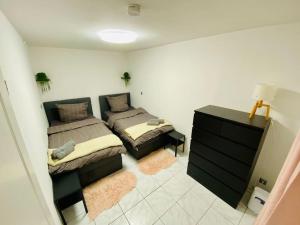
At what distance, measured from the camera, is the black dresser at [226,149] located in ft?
4.94

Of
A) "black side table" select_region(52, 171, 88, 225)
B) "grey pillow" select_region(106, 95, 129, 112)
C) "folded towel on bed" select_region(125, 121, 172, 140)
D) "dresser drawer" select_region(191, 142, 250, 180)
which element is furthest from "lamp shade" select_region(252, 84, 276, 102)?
"grey pillow" select_region(106, 95, 129, 112)

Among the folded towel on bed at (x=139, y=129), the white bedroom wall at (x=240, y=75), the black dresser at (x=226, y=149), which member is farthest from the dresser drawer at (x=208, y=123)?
the folded towel on bed at (x=139, y=129)

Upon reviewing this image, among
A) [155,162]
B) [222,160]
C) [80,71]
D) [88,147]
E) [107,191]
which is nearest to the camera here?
[222,160]

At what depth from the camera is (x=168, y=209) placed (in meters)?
1.75

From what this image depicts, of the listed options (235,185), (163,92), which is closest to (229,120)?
(235,185)

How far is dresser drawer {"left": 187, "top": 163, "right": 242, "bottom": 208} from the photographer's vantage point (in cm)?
174

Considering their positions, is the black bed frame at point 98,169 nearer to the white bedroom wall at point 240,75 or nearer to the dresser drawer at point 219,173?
the dresser drawer at point 219,173

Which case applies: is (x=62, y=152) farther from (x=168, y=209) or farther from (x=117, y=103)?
(x=117, y=103)

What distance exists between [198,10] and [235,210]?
2.35 meters

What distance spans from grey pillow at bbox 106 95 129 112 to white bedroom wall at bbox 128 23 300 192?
4.58ft

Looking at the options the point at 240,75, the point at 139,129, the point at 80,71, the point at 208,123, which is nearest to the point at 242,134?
the point at 208,123

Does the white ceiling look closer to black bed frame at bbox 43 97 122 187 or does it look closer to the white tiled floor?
black bed frame at bbox 43 97 122 187

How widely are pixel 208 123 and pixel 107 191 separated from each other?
1776 millimetres

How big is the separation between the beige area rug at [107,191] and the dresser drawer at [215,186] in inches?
39.2
